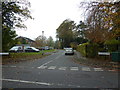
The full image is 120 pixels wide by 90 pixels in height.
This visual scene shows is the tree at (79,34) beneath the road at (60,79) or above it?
above

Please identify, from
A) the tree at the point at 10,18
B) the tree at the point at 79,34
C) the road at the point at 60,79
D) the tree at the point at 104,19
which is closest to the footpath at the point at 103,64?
the road at the point at 60,79

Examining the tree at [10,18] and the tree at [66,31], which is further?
the tree at [66,31]

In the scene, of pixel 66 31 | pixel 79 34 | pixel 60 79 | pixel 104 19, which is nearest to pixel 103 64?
pixel 104 19

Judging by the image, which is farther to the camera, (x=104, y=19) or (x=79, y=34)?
(x=79, y=34)

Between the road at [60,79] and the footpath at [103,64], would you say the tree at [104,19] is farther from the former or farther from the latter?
the road at [60,79]

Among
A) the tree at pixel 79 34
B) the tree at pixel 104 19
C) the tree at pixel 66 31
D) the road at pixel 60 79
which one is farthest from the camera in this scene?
the tree at pixel 66 31

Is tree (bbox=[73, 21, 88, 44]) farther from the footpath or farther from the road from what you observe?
the road

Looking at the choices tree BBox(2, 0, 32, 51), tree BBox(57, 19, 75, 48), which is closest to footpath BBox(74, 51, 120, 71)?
tree BBox(2, 0, 32, 51)

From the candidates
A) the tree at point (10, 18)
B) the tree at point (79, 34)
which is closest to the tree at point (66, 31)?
the tree at point (79, 34)

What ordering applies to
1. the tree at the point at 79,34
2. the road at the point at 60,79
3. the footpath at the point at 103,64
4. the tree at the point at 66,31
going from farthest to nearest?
the tree at the point at 66,31 < the tree at the point at 79,34 < the footpath at the point at 103,64 < the road at the point at 60,79

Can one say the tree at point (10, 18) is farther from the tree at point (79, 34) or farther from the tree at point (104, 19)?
the tree at point (79, 34)

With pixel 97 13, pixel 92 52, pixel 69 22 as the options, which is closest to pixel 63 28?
pixel 69 22

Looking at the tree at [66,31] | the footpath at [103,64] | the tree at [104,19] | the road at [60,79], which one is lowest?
the footpath at [103,64]

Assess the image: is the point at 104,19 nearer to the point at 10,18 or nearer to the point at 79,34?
the point at 10,18
